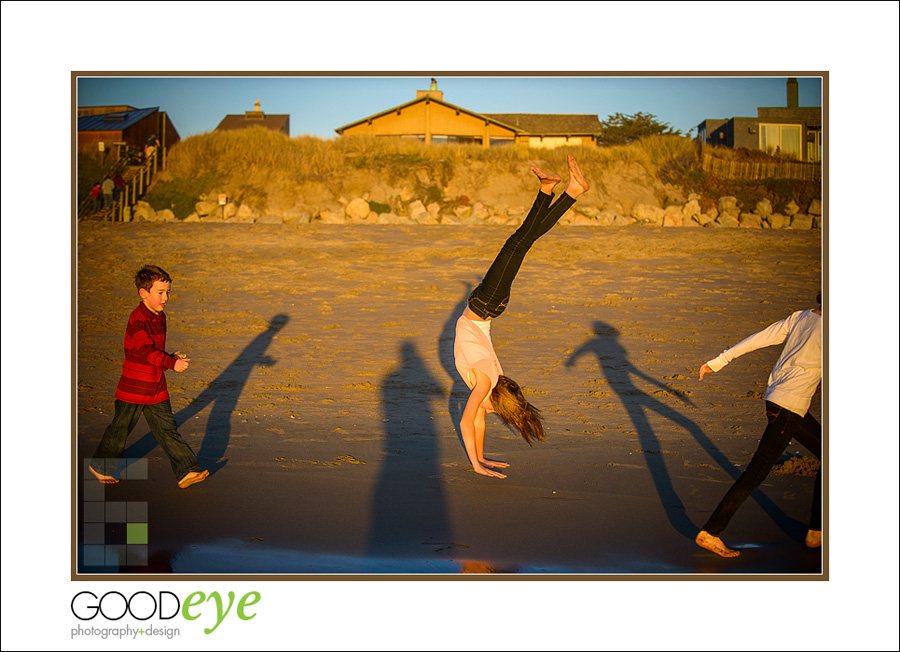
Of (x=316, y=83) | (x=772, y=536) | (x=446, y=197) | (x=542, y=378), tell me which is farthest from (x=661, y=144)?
(x=772, y=536)

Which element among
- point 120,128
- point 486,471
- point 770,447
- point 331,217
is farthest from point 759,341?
point 331,217

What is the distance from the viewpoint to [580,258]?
44.6 feet

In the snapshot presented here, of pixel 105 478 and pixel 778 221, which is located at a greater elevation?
pixel 778 221

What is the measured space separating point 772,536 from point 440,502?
1.97 m

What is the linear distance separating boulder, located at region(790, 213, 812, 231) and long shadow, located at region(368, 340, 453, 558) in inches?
415

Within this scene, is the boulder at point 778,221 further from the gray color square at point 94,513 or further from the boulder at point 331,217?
the gray color square at point 94,513

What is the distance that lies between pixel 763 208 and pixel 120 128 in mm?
Answer: 12204

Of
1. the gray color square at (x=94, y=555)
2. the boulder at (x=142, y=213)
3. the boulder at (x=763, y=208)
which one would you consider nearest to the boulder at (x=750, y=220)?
the boulder at (x=763, y=208)

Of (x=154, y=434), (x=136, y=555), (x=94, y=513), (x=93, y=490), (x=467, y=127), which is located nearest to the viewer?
(x=136, y=555)

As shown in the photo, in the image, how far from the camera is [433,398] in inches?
304

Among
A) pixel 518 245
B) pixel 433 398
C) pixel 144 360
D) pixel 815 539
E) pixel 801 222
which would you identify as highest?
pixel 801 222

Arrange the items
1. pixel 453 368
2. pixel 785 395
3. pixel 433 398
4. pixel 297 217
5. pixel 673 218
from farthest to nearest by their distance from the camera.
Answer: pixel 673 218
pixel 297 217
pixel 453 368
pixel 433 398
pixel 785 395

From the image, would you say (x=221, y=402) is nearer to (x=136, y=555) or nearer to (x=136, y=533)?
(x=136, y=533)

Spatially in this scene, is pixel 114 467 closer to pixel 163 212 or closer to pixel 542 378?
pixel 542 378
